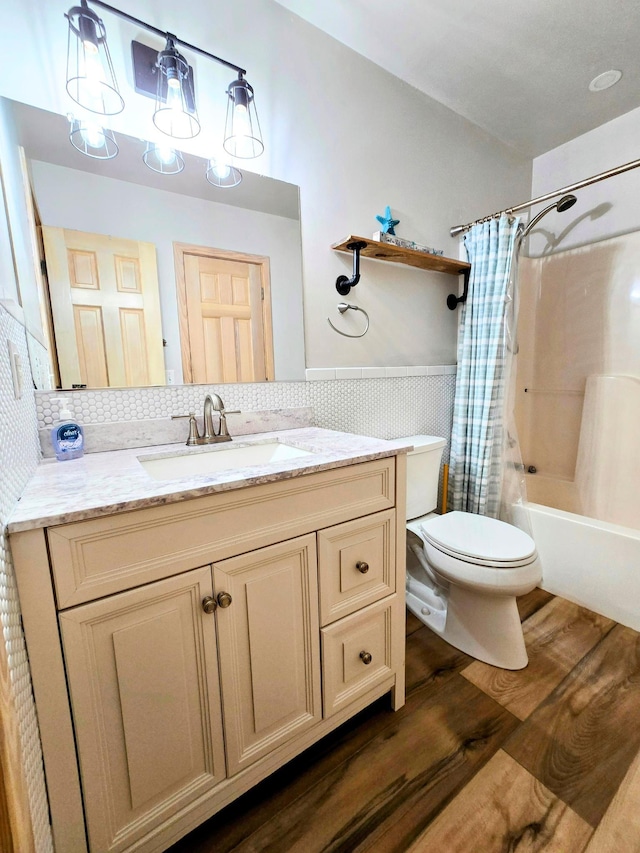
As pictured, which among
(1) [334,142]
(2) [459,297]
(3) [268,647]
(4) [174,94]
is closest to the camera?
(3) [268,647]

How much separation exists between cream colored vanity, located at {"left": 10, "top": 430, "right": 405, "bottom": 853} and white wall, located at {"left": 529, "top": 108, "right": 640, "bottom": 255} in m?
1.98

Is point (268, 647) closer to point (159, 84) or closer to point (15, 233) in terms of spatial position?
point (15, 233)

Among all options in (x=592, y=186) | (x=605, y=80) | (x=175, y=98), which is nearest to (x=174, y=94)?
(x=175, y=98)

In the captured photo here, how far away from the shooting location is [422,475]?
1.64 m

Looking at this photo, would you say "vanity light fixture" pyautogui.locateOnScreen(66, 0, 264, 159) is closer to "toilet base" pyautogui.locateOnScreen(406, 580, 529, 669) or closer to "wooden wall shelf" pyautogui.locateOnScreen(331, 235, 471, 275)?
"wooden wall shelf" pyautogui.locateOnScreen(331, 235, 471, 275)

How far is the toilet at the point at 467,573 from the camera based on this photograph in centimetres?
124

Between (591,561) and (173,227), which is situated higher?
(173,227)

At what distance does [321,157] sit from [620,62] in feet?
4.52

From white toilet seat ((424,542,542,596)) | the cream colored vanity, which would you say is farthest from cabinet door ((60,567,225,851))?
white toilet seat ((424,542,542,596))

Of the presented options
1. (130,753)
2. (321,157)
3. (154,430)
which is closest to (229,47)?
(321,157)

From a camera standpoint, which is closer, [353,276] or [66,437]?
[66,437]

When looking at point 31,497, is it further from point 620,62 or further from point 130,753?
point 620,62

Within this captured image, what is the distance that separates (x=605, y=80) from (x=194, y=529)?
8.30ft

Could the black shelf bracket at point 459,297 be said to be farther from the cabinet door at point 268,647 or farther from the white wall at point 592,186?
the cabinet door at point 268,647
